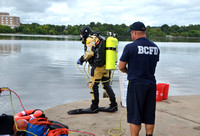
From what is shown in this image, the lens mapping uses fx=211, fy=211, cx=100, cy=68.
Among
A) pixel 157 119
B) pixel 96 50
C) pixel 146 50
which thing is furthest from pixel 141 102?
pixel 96 50

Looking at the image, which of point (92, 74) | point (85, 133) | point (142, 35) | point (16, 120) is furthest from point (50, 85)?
Result: point (142, 35)

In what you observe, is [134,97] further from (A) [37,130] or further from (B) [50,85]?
(B) [50,85]

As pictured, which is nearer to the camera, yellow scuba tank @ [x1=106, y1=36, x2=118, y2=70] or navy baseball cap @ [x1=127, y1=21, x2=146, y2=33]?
navy baseball cap @ [x1=127, y1=21, x2=146, y2=33]

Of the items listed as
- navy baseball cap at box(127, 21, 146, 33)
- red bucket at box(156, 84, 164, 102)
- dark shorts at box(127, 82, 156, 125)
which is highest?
navy baseball cap at box(127, 21, 146, 33)

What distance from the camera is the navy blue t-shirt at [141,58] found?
120 inches

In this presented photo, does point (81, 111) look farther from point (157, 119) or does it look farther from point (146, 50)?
point (146, 50)

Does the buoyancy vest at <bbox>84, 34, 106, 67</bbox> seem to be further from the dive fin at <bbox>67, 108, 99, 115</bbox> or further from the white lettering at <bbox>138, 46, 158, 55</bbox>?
the white lettering at <bbox>138, 46, 158, 55</bbox>

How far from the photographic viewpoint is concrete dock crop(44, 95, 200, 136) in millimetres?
4258

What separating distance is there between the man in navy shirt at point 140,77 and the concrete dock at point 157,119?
108cm

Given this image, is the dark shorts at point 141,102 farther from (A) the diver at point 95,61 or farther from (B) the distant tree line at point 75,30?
(B) the distant tree line at point 75,30

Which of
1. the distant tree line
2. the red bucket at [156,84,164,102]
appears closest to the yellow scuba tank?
the red bucket at [156,84,164,102]

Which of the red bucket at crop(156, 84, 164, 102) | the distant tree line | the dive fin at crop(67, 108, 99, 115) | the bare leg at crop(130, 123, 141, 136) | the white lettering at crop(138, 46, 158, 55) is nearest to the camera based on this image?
the white lettering at crop(138, 46, 158, 55)

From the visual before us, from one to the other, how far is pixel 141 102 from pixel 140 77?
370mm

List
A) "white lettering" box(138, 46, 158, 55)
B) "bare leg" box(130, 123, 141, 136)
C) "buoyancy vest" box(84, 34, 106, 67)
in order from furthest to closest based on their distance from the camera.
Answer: "buoyancy vest" box(84, 34, 106, 67) → "bare leg" box(130, 123, 141, 136) → "white lettering" box(138, 46, 158, 55)
